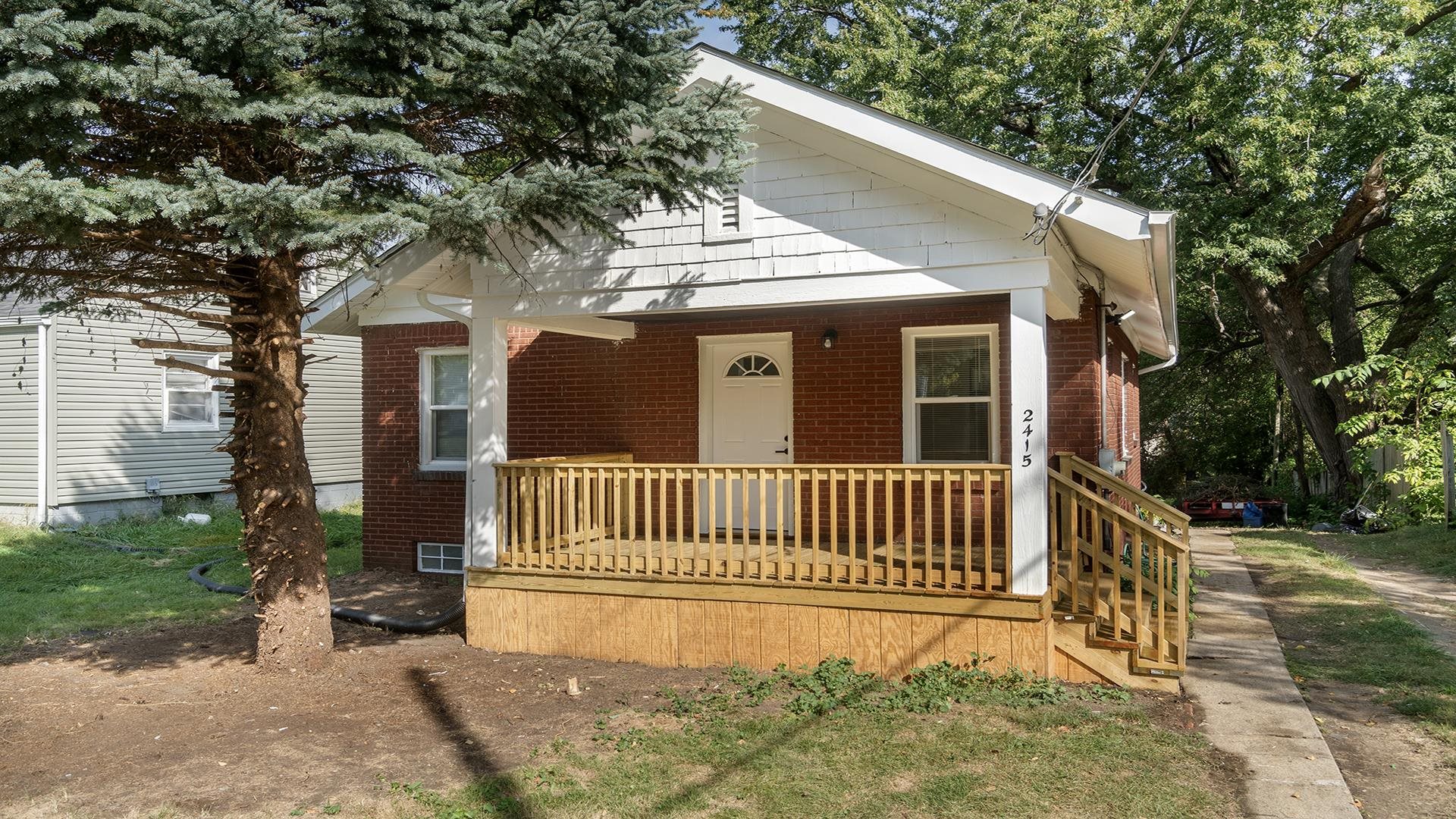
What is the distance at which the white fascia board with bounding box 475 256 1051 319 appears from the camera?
6945mm

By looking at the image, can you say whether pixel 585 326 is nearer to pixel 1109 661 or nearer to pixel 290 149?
pixel 290 149

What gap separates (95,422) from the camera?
16.3 meters

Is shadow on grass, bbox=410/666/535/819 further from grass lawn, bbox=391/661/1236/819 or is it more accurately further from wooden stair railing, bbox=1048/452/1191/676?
wooden stair railing, bbox=1048/452/1191/676

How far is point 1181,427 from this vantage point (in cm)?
2916

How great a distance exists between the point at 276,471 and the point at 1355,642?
8.66 m

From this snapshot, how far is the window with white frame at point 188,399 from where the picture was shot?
17.4 m

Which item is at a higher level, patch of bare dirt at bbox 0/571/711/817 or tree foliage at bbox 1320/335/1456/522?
tree foliage at bbox 1320/335/1456/522

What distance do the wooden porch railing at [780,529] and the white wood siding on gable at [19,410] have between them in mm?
11428

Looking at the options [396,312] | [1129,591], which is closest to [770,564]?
[1129,591]

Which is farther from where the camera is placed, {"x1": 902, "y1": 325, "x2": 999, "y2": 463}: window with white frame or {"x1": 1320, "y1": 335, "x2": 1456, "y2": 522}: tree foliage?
{"x1": 1320, "y1": 335, "x2": 1456, "y2": 522}: tree foliage

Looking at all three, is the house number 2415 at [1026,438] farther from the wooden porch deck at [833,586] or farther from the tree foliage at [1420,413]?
the tree foliage at [1420,413]

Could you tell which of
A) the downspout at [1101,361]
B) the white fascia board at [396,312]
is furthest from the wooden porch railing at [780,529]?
the white fascia board at [396,312]

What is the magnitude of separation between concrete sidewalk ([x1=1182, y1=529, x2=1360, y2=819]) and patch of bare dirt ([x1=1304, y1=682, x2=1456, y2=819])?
4.1 inches

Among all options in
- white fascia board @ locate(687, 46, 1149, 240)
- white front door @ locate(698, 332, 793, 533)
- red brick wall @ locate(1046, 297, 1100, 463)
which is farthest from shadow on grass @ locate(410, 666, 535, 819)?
red brick wall @ locate(1046, 297, 1100, 463)
